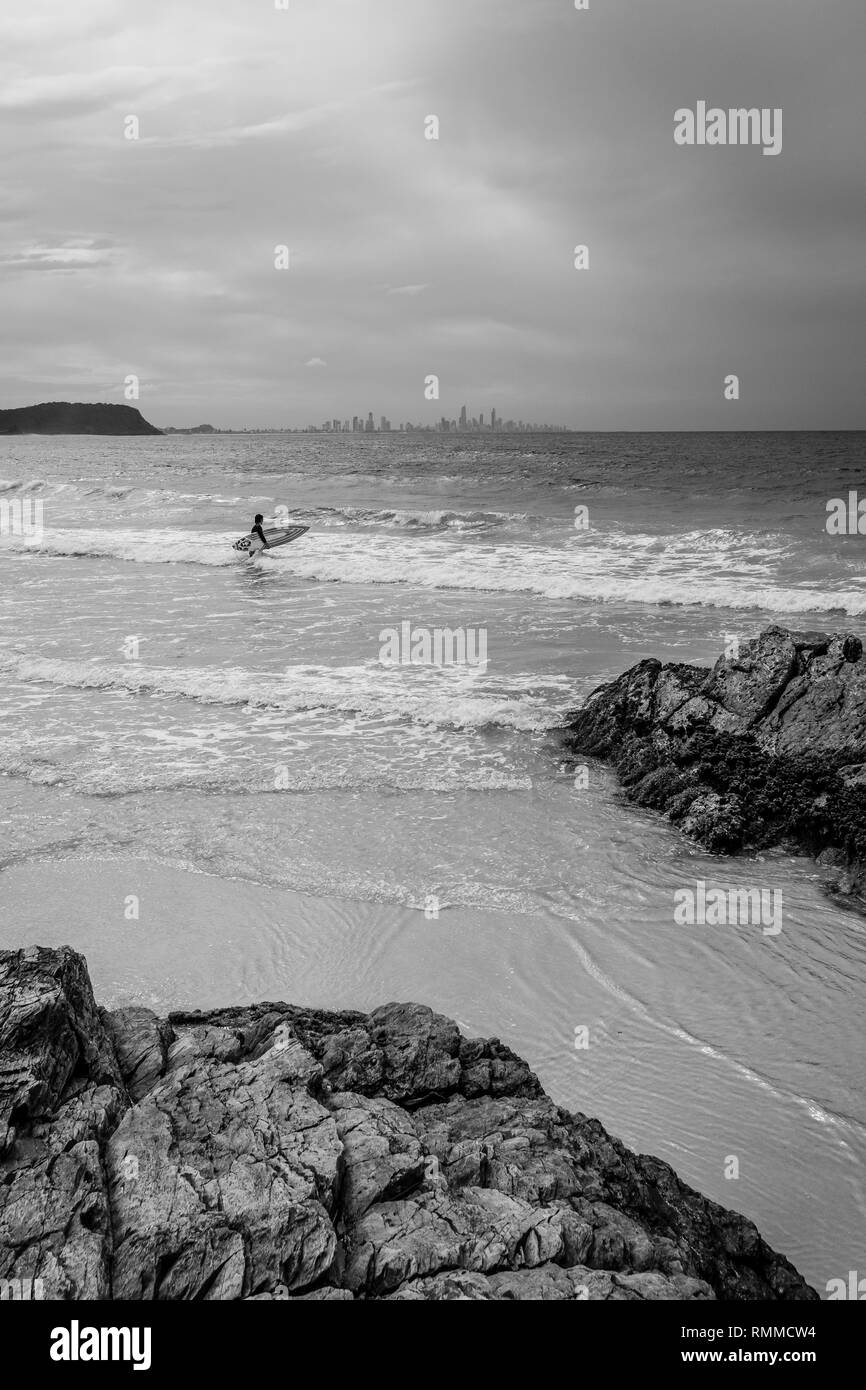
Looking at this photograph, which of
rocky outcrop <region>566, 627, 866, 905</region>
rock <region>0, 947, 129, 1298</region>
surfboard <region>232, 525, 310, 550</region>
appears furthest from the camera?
surfboard <region>232, 525, 310, 550</region>

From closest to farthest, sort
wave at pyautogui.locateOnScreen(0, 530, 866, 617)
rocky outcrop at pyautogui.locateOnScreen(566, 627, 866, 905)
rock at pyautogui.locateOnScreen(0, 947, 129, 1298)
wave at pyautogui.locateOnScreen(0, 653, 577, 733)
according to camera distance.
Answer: rock at pyautogui.locateOnScreen(0, 947, 129, 1298) < rocky outcrop at pyautogui.locateOnScreen(566, 627, 866, 905) < wave at pyautogui.locateOnScreen(0, 653, 577, 733) < wave at pyautogui.locateOnScreen(0, 530, 866, 617)

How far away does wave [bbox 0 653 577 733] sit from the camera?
38.5 ft

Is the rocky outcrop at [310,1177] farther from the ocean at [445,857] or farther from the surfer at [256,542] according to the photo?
the surfer at [256,542]

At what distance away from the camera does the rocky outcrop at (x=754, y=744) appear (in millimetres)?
8242

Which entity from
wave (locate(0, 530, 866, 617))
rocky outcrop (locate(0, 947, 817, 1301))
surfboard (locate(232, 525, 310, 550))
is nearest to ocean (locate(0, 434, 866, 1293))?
wave (locate(0, 530, 866, 617))

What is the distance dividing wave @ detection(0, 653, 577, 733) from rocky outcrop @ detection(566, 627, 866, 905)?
1.09 metres

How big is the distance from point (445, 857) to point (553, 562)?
18.0m

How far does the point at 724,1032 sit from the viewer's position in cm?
559

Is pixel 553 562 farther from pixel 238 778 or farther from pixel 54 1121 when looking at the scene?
pixel 54 1121

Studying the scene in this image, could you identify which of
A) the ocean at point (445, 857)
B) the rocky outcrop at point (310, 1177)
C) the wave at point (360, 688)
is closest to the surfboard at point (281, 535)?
the ocean at point (445, 857)

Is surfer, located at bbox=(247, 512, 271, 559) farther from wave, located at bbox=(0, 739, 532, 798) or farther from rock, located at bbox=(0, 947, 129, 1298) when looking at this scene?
rock, located at bbox=(0, 947, 129, 1298)

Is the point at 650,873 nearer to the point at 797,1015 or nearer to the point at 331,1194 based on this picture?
the point at 797,1015

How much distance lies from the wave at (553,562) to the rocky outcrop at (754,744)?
9117mm
